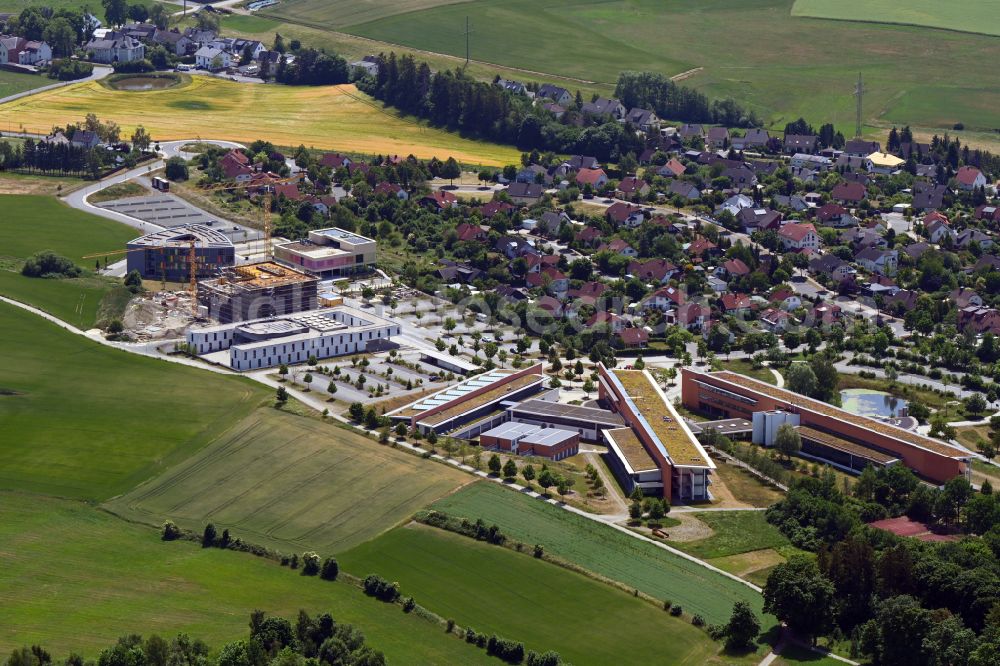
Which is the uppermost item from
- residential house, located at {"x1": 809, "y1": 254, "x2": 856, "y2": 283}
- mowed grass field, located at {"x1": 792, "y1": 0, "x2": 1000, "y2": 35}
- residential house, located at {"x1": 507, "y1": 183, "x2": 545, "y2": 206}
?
mowed grass field, located at {"x1": 792, "y1": 0, "x2": 1000, "y2": 35}

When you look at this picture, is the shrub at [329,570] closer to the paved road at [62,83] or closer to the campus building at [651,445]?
the campus building at [651,445]

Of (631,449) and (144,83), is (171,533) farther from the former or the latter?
(144,83)

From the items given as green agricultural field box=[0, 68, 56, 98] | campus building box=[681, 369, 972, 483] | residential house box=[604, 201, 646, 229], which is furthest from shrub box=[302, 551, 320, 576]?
green agricultural field box=[0, 68, 56, 98]

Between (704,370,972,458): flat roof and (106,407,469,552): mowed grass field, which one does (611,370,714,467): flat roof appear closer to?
(704,370,972,458): flat roof

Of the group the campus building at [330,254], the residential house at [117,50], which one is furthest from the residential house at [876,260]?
the residential house at [117,50]

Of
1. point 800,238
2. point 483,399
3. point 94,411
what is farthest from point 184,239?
point 800,238

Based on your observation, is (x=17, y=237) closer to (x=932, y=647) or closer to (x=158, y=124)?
(x=158, y=124)

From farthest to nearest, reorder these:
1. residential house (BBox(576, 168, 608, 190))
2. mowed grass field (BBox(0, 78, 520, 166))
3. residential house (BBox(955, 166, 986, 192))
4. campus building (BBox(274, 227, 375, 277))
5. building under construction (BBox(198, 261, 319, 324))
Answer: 1. mowed grass field (BBox(0, 78, 520, 166))
2. residential house (BBox(955, 166, 986, 192))
3. residential house (BBox(576, 168, 608, 190))
4. campus building (BBox(274, 227, 375, 277))
5. building under construction (BBox(198, 261, 319, 324))

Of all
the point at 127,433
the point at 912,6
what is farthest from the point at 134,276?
the point at 912,6
